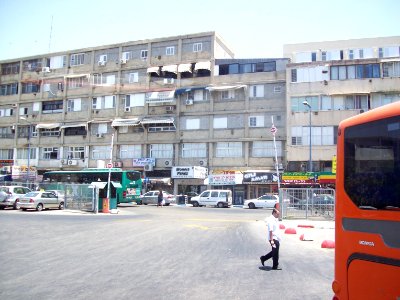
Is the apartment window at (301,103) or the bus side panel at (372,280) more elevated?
the apartment window at (301,103)

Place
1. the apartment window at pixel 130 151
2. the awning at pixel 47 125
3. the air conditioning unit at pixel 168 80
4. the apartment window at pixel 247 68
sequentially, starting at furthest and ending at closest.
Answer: the awning at pixel 47 125 → the apartment window at pixel 130 151 → the air conditioning unit at pixel 168 80 → the apartment window at pixel 247 68

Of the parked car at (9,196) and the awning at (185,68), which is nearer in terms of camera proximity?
the parked car at (9,196)

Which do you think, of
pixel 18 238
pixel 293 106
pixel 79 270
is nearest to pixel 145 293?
pixel 79 270

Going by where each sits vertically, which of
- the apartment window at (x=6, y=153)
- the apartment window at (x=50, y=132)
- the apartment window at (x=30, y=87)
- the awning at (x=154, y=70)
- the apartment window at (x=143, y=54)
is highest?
the apartment window at (x=143, y=54)

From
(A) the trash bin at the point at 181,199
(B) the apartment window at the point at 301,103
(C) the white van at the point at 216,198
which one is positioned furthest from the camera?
(A) the trash bin at the point at 181,199

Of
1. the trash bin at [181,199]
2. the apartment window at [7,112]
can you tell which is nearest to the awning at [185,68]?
the trash bin at [181,199]

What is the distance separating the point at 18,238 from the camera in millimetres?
13852

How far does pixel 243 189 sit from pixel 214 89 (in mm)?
12314

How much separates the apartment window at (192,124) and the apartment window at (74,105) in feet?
54.8

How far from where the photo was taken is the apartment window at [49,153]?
57.6 metres

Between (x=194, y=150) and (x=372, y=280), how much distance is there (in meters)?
45.7

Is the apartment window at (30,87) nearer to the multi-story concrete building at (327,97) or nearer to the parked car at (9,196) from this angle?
the parked car at (9,196)

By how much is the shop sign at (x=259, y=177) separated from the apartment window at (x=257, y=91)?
9282 mm

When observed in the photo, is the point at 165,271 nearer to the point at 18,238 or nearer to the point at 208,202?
the point at 18,238
